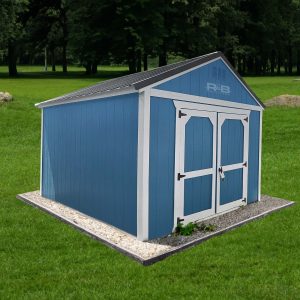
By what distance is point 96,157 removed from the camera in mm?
8188

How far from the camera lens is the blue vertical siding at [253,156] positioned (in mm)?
9970

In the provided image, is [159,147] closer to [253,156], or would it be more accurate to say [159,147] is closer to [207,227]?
[207,227]

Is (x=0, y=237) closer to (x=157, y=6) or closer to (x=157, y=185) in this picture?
(x=157, y=185)

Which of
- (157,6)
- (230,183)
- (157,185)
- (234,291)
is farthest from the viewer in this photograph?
(157,6)

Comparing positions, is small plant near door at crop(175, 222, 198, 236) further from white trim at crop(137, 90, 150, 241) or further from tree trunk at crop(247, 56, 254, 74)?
tree trunk at crop(247, 56, 254, 74)

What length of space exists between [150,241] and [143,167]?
1223mm

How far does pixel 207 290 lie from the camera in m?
5.25

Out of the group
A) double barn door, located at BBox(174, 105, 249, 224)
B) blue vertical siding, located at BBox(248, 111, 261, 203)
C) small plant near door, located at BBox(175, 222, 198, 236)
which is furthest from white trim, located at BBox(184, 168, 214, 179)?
blue vertical siding, located at BBox(248, 111, 261, 203)

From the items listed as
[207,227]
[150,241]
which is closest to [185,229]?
[207,227]

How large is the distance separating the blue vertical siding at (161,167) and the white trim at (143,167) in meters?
0.11

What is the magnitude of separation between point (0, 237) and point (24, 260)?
3.99 feet

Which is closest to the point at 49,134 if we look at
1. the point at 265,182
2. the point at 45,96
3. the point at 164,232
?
the point at 164,232

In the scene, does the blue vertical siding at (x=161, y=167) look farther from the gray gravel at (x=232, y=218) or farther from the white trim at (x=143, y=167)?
the gray gravel at (x=232, y=218)

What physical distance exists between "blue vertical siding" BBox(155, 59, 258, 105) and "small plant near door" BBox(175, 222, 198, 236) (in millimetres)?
2329
